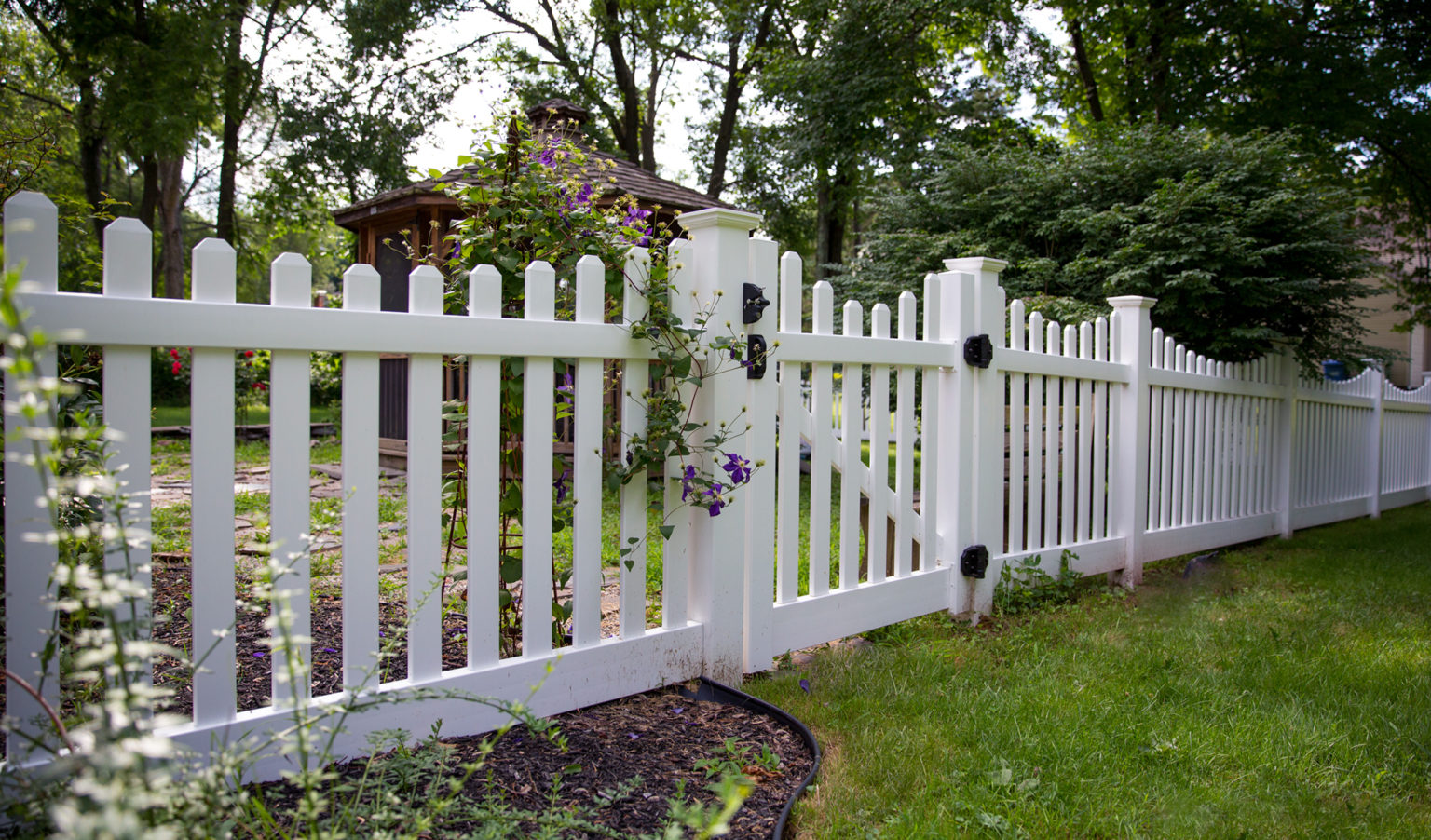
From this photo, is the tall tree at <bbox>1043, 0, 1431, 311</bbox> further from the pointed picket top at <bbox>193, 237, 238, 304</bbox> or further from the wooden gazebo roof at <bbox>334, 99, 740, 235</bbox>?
the pointed picket top at <bbox>193, 237, 238, 304</bbox>

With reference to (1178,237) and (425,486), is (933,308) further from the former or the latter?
(1178,237)

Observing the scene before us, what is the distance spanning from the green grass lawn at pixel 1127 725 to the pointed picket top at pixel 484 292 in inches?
56.4

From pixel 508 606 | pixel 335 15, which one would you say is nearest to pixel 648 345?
pixel 508 606

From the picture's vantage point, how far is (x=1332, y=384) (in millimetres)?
7176

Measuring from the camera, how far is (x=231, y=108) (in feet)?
37.5

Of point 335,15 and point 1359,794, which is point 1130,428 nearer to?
point 1359,794

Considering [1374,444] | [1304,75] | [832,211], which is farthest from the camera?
[832,211]

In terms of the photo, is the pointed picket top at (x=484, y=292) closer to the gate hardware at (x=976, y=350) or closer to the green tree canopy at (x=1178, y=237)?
the gate hardware at (x=976, y=350)

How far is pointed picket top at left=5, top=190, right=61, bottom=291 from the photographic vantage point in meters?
1.65

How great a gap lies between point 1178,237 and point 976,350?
296 cm

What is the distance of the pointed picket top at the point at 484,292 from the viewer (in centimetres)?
227

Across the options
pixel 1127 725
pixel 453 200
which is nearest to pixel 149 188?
pixel 453 200

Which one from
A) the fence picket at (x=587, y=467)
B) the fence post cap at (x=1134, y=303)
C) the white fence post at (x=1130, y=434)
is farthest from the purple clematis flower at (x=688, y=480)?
the fence post cap at (x=1134, y=303)

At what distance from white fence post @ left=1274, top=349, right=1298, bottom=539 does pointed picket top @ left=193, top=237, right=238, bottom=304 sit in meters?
6.57
